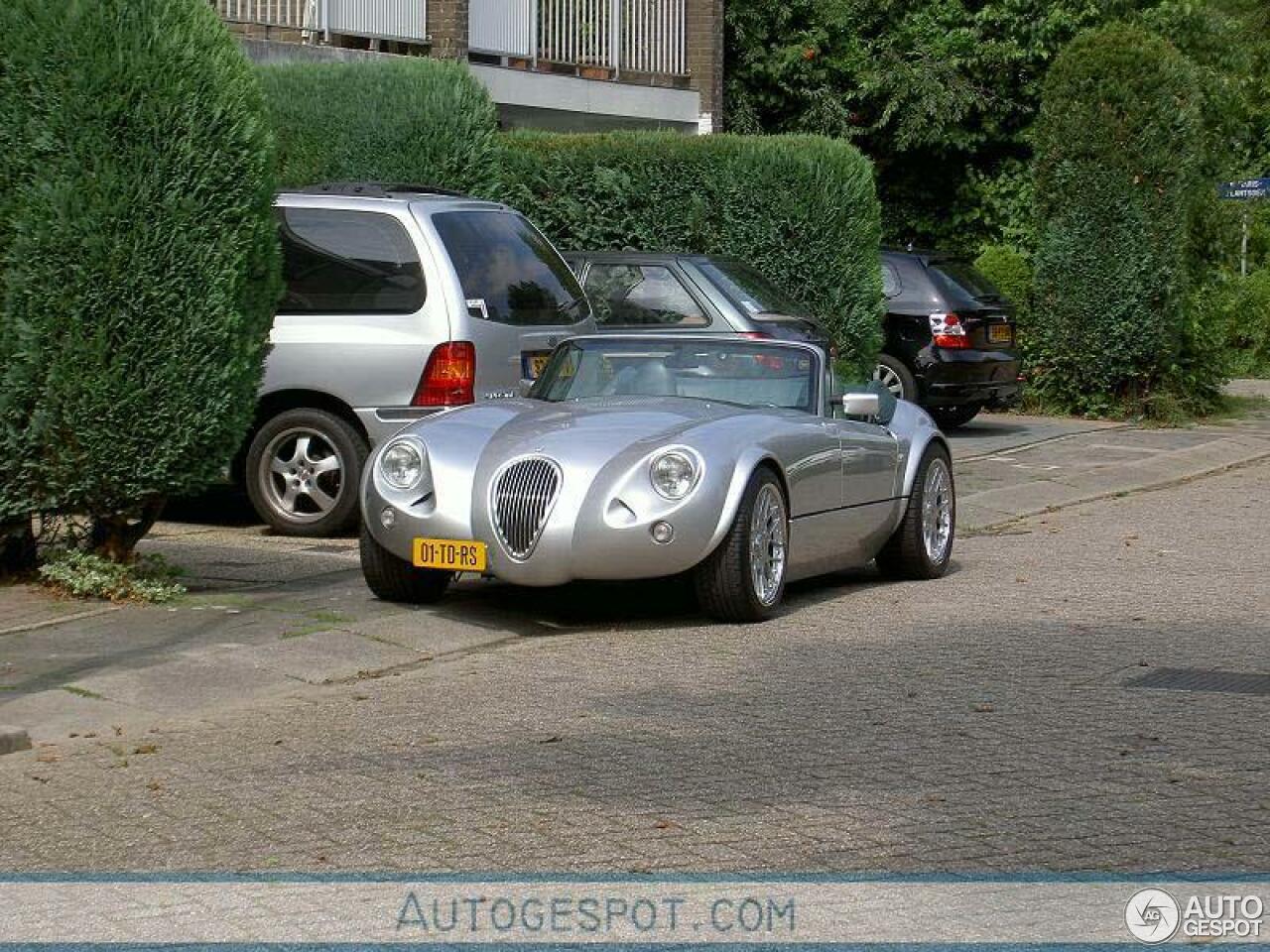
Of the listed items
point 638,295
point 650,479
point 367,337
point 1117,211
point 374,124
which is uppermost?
point 374,124

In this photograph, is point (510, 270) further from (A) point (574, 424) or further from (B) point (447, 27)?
(B) point (447, 27)

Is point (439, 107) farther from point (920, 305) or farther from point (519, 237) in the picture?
point (920, 305)

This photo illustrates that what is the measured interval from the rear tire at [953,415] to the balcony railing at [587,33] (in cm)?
628

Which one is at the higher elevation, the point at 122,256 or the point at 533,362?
the point at 122,256

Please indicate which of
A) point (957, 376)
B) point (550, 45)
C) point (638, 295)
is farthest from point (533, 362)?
point (550, 45)

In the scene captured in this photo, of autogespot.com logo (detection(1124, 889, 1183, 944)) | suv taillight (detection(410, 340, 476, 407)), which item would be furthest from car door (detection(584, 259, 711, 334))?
autogespot.com logo (detection(1124, 889, 1183, 944))

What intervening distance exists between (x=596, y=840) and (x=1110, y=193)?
18193 millimetres

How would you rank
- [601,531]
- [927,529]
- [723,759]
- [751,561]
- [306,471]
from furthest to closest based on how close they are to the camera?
[306,471]
[927,529]
[751,561]
[601,531]
[723,759]

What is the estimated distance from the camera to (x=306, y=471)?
13.0 meters

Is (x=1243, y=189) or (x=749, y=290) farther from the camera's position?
(x=1243, y=189)

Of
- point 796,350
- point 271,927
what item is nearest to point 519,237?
point 796,350

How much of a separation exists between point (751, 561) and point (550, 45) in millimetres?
16052

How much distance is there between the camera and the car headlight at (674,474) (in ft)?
32.1

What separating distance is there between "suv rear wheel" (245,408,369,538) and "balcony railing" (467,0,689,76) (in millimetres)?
11407
